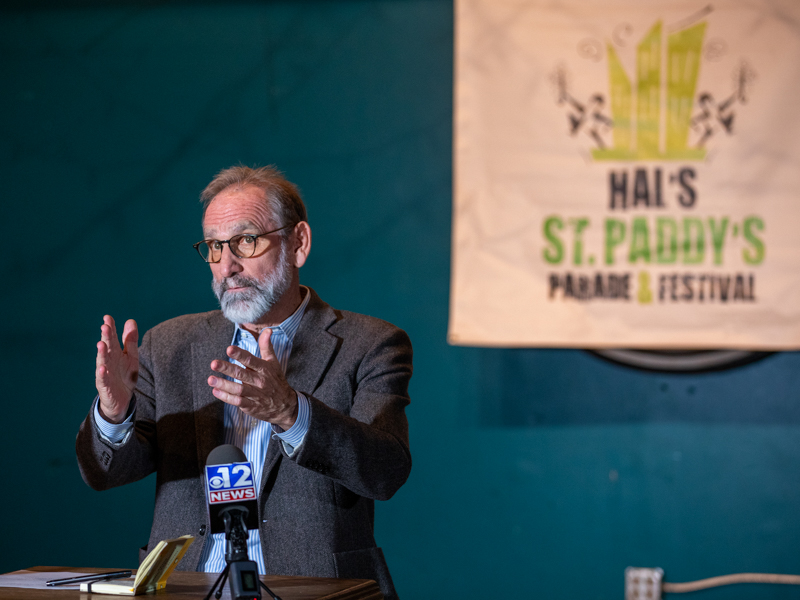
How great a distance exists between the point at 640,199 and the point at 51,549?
2648mm

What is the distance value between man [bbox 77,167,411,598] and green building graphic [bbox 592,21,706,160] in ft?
4.38

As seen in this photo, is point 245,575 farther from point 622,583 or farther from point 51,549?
point 51,549

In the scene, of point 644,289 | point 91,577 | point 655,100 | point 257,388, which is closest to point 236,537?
point 257,388

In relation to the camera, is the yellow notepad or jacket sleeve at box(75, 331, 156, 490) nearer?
the yellow notepad

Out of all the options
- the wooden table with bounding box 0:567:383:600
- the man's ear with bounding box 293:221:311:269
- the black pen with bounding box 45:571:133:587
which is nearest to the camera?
the wooden table with bounding box 0:567:383:600

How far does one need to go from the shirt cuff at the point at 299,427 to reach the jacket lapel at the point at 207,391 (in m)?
0.36

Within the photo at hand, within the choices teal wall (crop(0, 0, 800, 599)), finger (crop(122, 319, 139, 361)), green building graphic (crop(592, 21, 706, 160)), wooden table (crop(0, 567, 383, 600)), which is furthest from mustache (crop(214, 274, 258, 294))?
green building graphic (crop(592, 21, 706, 160))

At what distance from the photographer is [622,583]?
289cm

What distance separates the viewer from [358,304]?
3074 mm

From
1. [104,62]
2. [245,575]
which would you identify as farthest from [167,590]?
[104,62]

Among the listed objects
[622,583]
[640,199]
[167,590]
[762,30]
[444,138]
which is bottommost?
[622,583]

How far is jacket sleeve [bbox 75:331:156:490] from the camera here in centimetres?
184

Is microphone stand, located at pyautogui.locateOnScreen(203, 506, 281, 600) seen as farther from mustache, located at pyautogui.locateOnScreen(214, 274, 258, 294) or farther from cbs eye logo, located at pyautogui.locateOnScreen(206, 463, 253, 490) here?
mustache, located at pyautogui.locateOnScreen(214, 274, 258, 294)

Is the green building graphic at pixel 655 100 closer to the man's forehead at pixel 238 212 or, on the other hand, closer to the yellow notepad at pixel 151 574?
the man's forehead at pixel 238 212
